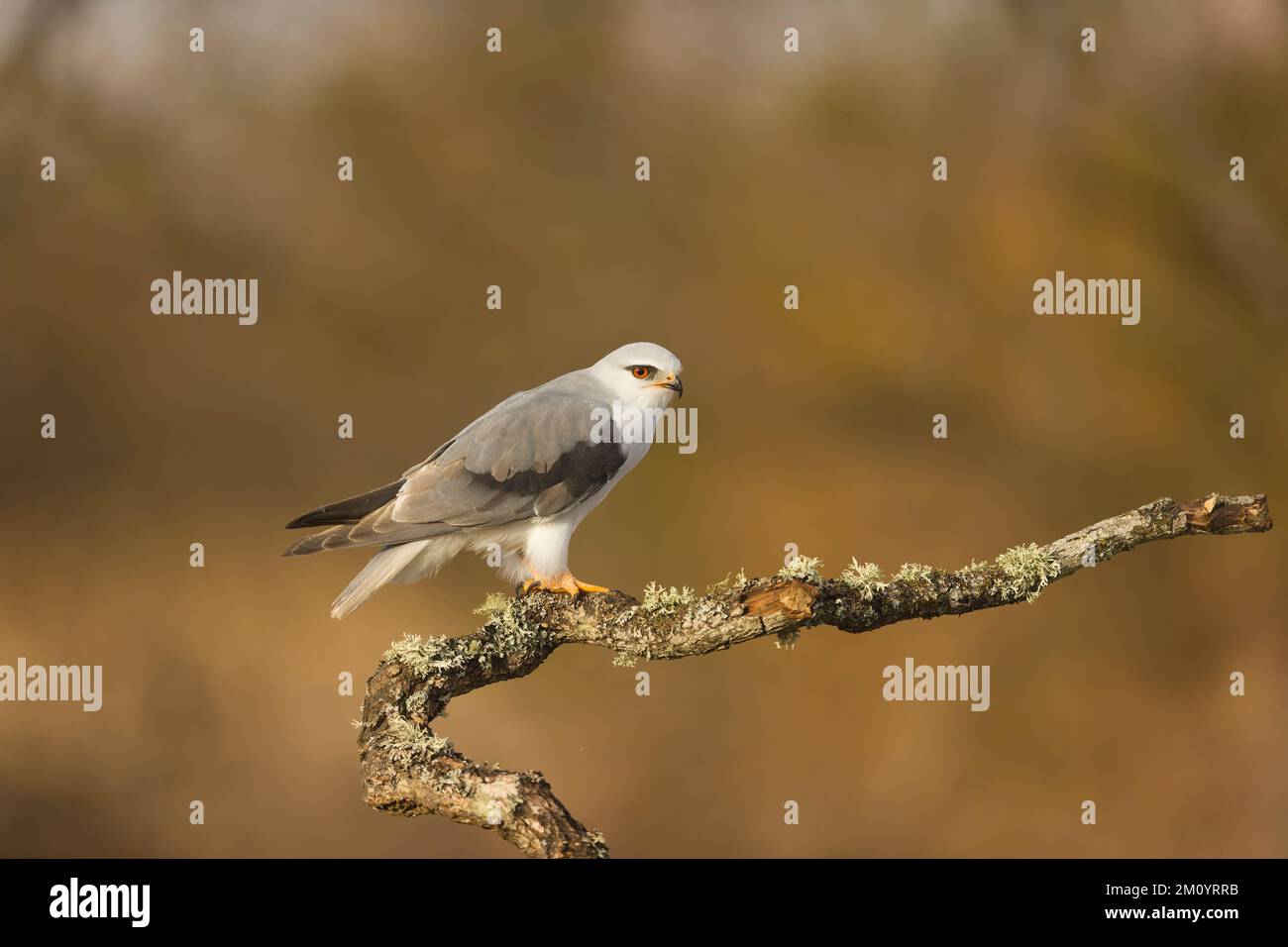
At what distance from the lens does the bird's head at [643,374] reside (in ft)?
11.8

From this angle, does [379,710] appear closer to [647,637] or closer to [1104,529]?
[647,637]

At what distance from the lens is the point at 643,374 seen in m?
3.64

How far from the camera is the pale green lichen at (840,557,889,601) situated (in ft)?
10.3

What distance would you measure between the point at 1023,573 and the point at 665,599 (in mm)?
1079

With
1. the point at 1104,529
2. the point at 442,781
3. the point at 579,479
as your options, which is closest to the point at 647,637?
the point at 579,479

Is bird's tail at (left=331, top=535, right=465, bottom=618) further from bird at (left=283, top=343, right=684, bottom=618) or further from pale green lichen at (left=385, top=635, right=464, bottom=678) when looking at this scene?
pale green lichen at (left=385, top=635, right=464, bottom=678)

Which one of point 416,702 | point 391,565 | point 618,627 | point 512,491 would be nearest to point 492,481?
point 512,491

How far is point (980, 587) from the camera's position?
330 cm

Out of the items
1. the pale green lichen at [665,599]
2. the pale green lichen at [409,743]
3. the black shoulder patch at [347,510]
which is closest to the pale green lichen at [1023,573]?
the pale green lichen at [665,599]

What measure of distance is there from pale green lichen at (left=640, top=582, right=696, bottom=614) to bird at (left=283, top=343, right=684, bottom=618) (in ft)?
0.79

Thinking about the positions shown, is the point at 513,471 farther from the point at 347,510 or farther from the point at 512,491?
the point at 347,510

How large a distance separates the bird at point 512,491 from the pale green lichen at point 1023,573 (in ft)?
3.80

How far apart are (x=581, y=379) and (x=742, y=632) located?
3.65 feet

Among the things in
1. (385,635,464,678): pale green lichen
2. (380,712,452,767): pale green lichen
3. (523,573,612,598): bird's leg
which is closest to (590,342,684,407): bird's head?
(523,573,612,598): bird's leg
